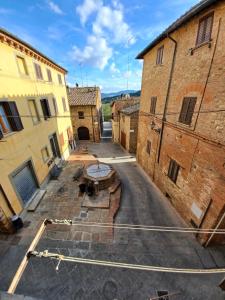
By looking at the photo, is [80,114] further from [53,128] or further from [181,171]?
[181,171]

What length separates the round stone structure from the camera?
10445 millimetres

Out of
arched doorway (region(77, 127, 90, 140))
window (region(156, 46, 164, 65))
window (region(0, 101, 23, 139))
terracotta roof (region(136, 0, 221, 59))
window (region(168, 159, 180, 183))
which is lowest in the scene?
arched doorway (region(77, 127, 90, 140))

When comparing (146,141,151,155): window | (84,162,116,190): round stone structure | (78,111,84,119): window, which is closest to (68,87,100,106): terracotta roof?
(78,111,84,119): window

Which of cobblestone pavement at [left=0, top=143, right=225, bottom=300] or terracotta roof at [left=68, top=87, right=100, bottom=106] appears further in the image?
terracotta roof at [left=68, top=87, right=100, bottom=106]

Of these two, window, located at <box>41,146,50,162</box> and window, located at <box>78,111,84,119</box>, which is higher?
window, located at <box>78,111,84,119</box>

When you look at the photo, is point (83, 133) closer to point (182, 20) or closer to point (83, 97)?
point (83, 97)

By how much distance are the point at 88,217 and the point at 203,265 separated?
5.94 m

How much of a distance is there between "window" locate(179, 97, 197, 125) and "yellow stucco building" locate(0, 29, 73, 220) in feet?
29.6

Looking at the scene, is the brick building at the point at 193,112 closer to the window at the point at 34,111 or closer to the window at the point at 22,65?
the window at the point at 22,65

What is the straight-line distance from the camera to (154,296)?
17.9 ft

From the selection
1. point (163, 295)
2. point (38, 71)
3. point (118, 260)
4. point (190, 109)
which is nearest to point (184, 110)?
point (190, 109)

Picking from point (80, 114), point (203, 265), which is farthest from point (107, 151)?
point (203, 265)

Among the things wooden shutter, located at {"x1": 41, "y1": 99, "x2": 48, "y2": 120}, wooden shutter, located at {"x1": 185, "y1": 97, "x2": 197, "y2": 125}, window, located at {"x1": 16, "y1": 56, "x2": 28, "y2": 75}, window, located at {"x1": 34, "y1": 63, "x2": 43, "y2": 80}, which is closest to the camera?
wooden shutter, located at {"x1": 185, "y1": 97, "x2": 197, "y2": 125}

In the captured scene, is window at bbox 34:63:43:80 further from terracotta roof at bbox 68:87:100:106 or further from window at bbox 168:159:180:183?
window at bbox 168:159:180:183
